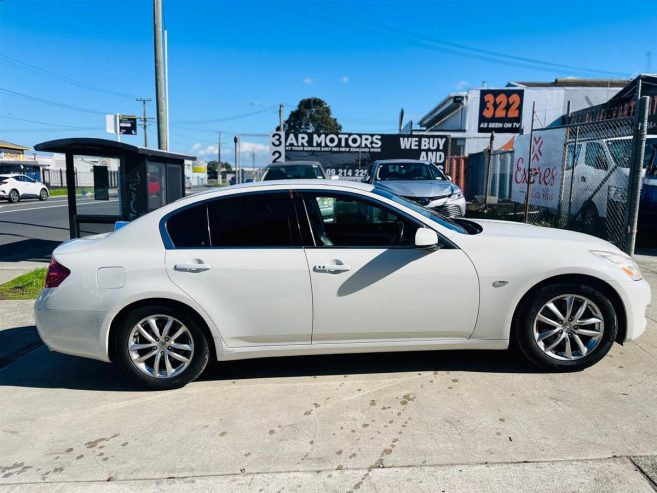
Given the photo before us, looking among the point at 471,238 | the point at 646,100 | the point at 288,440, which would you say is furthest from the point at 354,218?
the point at 646,100

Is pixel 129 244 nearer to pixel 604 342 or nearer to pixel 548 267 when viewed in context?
pixel 548 267

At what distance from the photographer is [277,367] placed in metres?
4.43

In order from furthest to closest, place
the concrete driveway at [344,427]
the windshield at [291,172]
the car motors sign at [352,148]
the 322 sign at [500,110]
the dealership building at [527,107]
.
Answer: the dealership building at [527,107], the 322 sign at [500,110], the car motors sign at [352,148], the windshield at [291,172], the concrete driveway at [344,427]

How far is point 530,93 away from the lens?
32.2 meters

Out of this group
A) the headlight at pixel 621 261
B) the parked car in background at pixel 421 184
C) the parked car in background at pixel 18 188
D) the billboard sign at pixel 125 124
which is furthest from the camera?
the parked car in background at pixel 18 188

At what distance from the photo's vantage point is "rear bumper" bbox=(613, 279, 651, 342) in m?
3.96

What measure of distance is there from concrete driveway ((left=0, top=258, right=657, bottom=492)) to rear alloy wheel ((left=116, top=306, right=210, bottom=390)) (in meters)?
0.15

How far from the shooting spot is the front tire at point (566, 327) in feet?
13.0

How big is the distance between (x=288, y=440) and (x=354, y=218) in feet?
5.88

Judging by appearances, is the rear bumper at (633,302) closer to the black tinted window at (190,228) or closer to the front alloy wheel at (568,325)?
the front alloy wheel at (568,325)

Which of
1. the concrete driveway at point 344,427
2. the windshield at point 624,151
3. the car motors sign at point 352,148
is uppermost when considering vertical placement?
the car motors sign at point 352,148

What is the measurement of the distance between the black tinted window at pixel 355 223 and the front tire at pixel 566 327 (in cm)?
108

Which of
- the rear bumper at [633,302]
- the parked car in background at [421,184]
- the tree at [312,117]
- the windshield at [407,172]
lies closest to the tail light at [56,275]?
the rear bumper at [633,302]

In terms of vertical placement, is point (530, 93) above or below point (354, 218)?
above
